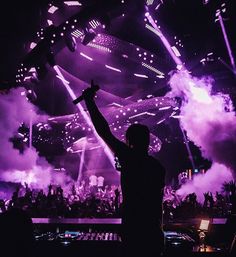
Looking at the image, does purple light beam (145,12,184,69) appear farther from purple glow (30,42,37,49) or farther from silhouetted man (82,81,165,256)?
silhouetted man (82,81,165,256)

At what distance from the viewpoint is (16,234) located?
171cm

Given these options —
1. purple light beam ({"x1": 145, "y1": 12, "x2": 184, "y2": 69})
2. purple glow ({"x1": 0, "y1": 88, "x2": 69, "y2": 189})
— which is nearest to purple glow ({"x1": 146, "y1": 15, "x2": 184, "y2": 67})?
purple light beam ({"x1": 145, "y1": 12, "x2": 184, "y2": 69})

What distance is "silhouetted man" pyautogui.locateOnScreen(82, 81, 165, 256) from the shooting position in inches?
87.4

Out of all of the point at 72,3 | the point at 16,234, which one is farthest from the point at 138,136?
the point at 72,3

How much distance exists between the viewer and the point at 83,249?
285 centimetres

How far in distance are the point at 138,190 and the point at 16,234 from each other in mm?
860

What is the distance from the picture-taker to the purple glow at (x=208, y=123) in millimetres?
13133

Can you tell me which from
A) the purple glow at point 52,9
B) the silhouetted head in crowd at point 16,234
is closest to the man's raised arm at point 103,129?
the silhouetted head in crowd at point 16,234

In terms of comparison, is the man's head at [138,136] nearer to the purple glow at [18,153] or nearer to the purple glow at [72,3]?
the purple glow at [72,3]

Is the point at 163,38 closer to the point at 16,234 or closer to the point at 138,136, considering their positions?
the point at 138,136

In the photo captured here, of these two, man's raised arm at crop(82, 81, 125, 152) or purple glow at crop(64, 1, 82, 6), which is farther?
purple glow at crop(64, 1, 82, 6)

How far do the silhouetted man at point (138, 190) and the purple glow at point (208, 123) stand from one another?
34.7 ft

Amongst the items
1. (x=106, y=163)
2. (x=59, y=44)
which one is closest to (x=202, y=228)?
(x=59, y=44)

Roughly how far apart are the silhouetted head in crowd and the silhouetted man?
72cm
